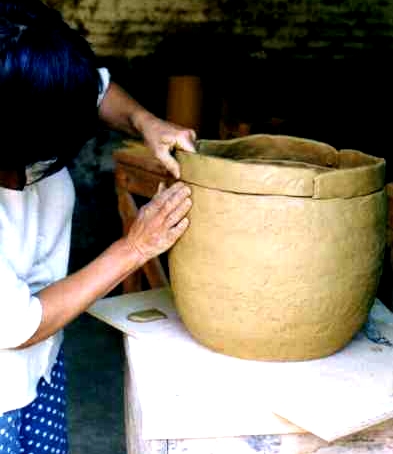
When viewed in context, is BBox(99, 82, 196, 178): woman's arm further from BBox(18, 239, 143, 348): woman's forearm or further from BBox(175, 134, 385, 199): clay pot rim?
BBox(18, 239, 143, 348): woman's forearm

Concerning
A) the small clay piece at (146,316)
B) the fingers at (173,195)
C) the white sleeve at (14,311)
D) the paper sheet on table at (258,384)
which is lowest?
the small clay piece at (146,316)

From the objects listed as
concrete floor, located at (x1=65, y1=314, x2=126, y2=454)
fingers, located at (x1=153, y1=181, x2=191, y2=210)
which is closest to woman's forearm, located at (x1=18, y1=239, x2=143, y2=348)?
fingers, located at (x1=153, y1=181, x2=191, y2=210)

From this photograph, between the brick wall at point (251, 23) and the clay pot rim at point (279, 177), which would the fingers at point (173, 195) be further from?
the brick wall at point (251, 23)

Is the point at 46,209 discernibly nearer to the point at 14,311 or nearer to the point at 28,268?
the point at 28,268

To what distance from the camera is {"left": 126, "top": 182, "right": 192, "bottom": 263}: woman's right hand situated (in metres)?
1.59

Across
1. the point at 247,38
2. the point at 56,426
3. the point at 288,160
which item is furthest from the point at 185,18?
the point at 56,426

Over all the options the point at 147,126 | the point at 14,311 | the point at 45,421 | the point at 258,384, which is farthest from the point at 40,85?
the point at 45,421

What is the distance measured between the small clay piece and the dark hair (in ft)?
1.92

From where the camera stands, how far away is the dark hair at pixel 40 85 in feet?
4.11

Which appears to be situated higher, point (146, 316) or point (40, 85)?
point (40, 85)

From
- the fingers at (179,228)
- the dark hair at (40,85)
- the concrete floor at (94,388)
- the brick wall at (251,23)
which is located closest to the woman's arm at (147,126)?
the fingers at (179,228)

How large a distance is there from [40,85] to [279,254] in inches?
21.8

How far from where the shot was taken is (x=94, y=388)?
344cm

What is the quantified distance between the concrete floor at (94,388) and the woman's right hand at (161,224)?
1627mm
